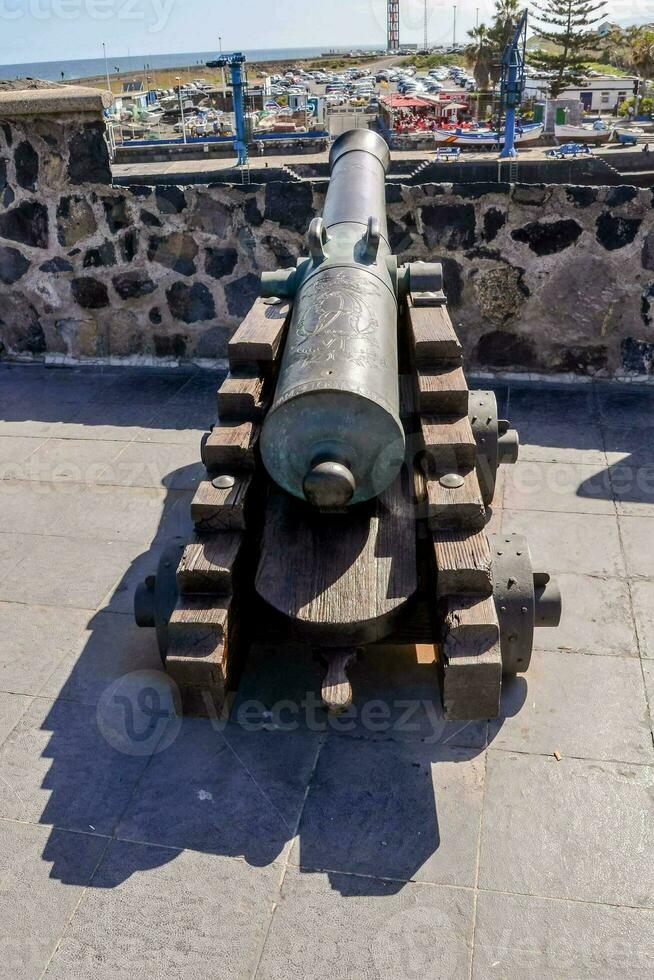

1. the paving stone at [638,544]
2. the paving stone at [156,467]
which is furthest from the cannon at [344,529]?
the paving stone at [156,467]

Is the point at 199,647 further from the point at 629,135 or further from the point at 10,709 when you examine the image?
the point at 629,135

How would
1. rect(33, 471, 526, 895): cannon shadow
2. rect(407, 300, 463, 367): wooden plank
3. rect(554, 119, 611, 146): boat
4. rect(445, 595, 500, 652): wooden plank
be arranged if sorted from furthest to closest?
rect(554, 119, 611, 146): boat < rect(407, 300, 463, 367): wooden plank < rect(445, 595, 500, 652): wooden plank < rect(33, 471, 526, 895): cannon shadow

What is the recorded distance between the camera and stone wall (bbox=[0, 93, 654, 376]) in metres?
5.64

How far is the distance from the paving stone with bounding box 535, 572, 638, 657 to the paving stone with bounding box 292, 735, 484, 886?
2.51 feet

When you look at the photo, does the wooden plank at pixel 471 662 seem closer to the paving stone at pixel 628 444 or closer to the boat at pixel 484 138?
the paving stone at pixel 628 444

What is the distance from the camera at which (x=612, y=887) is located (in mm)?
2504

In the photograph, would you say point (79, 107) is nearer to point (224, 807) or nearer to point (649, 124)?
point (224, 807)

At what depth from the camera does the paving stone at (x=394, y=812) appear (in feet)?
8.57

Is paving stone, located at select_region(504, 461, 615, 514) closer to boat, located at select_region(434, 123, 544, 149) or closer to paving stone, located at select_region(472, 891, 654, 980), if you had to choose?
paving stone, located at select_region(472, 891, 654, 980)

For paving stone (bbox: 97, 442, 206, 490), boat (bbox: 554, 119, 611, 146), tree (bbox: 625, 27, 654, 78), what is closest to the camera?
paving stone (bbox: 97, 442, 206, 490)

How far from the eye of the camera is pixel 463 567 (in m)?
2.88

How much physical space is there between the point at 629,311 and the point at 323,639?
3.77m

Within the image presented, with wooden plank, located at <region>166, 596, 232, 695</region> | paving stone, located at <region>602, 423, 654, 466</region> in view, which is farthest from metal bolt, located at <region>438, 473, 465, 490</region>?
paving stone, located at <region>602, 423, 654, 466</region>

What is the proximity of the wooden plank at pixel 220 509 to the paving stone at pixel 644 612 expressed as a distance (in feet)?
5.49
